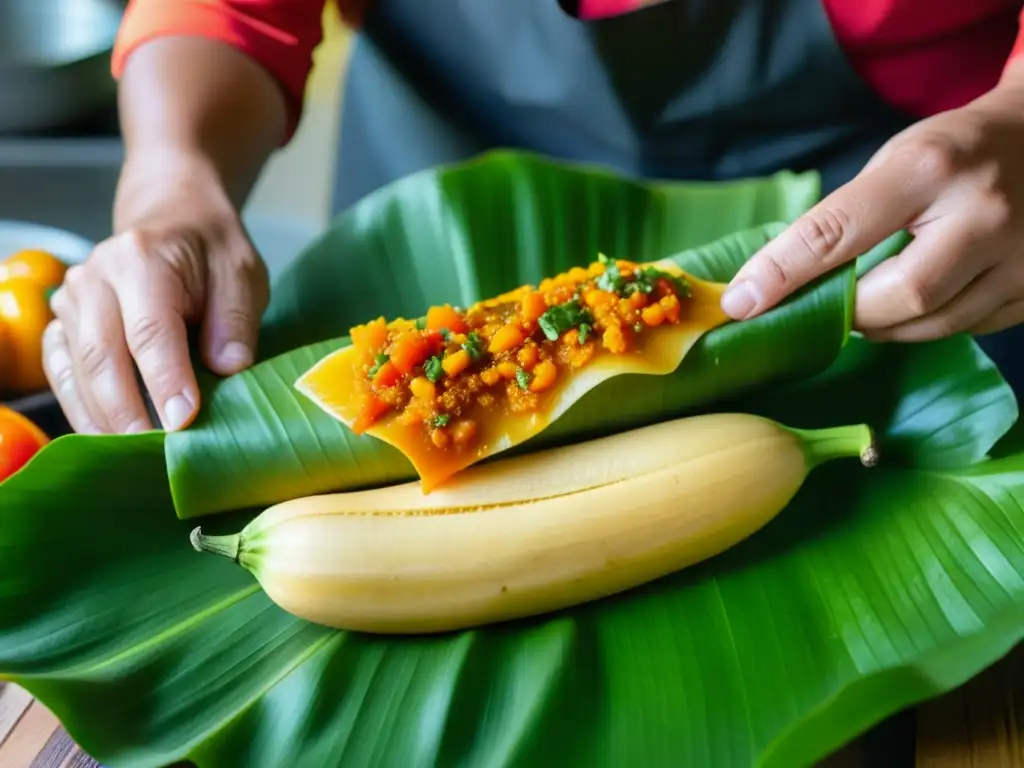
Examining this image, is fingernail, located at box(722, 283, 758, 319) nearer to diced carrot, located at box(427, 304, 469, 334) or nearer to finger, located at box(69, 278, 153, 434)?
diced carrot, located at box(427, 304, 469, 334)

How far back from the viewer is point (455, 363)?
70 centimetres

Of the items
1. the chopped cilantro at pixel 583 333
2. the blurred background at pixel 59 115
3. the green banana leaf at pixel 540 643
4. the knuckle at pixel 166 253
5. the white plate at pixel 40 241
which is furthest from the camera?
the blurred background at pixel 59 115

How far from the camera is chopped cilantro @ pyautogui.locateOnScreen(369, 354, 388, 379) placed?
2.34 ft

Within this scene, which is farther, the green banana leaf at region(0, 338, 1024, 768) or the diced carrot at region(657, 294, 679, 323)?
the diced carrot at region(657, 294, 679, 323)

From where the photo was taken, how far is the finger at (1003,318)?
868 mm

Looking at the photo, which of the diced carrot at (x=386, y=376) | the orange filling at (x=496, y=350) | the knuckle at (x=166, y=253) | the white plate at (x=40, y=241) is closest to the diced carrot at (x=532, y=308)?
the orange filling at (x=496, y=350)

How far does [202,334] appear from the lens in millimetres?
835

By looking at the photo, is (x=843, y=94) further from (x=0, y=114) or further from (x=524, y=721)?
(x=0, y=114)

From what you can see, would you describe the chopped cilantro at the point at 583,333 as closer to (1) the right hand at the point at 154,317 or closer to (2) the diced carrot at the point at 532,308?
(2) the diced carrot at the point at 532,308

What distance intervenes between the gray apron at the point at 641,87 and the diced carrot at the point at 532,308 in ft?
1.42

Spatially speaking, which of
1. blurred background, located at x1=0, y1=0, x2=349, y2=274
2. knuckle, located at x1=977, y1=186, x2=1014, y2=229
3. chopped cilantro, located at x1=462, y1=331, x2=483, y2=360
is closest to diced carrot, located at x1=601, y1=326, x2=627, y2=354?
chopped cilantro, located at x1=462, y1=331, x2=483, y2=360

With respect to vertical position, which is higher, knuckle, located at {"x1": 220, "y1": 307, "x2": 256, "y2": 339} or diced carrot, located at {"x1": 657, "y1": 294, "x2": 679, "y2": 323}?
diced carrot, located at {"x1": 657, "y1": 294, "x2": 679, "y2": 323}

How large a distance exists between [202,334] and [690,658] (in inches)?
20.4

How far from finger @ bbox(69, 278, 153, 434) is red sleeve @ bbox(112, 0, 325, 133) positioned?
41 centimetres
